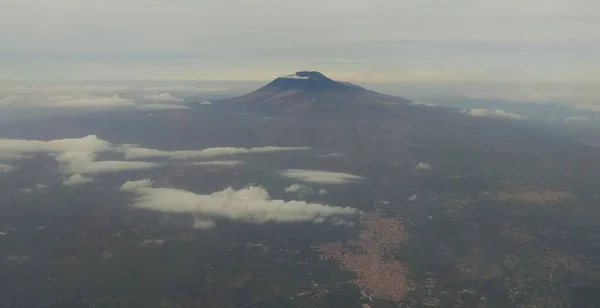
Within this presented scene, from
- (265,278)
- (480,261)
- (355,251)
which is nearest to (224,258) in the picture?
(265,278)

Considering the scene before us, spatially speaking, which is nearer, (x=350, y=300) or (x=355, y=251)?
(x=350, y=300)

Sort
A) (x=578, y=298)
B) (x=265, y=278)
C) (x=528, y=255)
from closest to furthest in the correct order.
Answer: (x=578, y=298) < (x=265, y=278) < (x=528, y=255)

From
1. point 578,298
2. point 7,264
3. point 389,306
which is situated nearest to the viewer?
point 389,306

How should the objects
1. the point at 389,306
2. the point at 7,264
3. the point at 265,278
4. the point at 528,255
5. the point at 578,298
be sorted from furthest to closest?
the point at 528,255 → the point at 7,264 → the point at 265,278 → the point at 578,298 → the point at 389,306

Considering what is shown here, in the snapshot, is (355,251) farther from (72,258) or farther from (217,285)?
(72,258)

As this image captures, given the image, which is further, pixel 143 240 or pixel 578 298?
pixel 143 240

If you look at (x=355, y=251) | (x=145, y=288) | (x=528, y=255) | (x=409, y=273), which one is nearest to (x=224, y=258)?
(x=145, y=288)

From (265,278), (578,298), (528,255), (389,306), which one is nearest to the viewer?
(389,306)

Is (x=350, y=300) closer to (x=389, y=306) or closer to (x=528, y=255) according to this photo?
(x=389, y=306)
